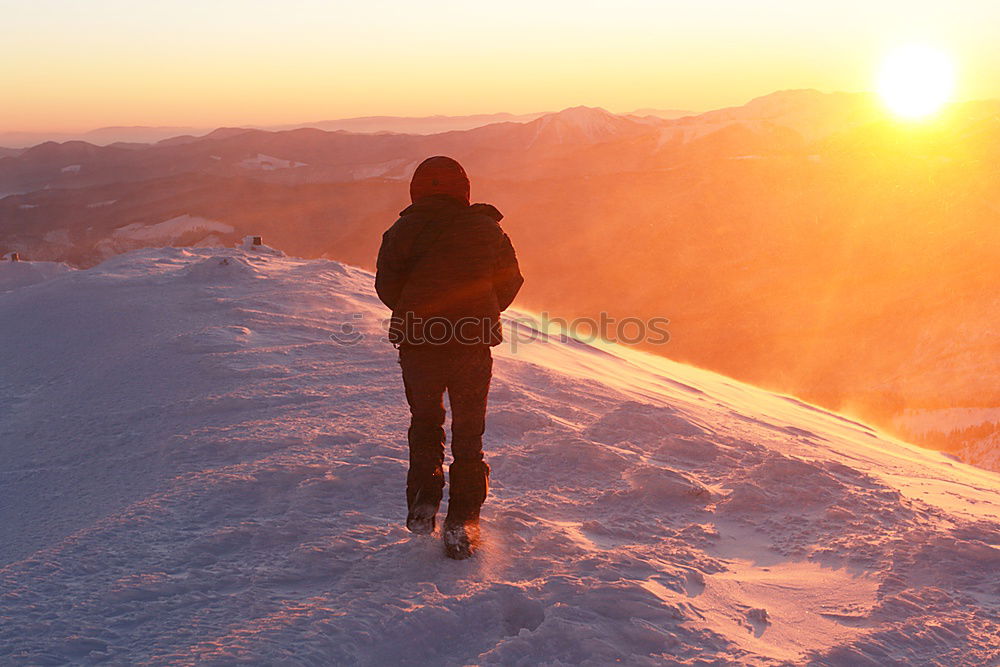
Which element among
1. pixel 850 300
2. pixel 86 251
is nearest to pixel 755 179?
pixel 850 300

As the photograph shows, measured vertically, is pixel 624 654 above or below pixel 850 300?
above

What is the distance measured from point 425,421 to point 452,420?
0.41 ft

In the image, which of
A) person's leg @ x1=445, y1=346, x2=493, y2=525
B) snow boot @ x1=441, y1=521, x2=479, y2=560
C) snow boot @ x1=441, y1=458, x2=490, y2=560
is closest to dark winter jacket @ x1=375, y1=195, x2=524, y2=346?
person's leg @ x1=445, y1=346, x2=493, y2=525

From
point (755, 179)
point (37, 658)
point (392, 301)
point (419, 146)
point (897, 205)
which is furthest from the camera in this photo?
point (419, 146)

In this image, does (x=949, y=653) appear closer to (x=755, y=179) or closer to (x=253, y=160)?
(x=755, y=179)

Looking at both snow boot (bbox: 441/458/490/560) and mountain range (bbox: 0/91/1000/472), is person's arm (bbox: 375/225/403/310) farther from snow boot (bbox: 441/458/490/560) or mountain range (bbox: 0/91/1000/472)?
mountain range (bbox: 0/91/1000/472)

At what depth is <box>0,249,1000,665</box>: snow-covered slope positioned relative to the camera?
272 cm

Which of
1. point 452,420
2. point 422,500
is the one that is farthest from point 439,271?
point 422,500

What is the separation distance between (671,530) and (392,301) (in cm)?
195

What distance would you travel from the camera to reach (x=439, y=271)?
3.16m

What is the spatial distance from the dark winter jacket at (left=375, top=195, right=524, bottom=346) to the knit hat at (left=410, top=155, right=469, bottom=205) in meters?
0.03

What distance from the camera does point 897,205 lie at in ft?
125

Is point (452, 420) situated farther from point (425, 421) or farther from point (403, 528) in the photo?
point (403, 528)

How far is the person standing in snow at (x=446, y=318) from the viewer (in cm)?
315
